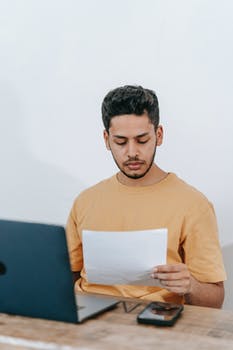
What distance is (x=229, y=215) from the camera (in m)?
1.95

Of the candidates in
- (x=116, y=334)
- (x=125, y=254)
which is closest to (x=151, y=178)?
(x=125, y=254)

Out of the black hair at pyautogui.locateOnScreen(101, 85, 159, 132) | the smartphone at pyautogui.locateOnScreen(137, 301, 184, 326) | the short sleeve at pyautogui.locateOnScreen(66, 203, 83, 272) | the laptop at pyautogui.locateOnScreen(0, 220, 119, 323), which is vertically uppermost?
the black hair at pyautogui.locateOnScreen(101, 85, 159, 132)

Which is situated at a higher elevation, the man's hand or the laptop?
the laptop

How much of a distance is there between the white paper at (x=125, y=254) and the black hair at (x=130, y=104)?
0.40m

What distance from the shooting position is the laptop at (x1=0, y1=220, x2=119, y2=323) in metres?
1.08

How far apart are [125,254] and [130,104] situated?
1.55 feet

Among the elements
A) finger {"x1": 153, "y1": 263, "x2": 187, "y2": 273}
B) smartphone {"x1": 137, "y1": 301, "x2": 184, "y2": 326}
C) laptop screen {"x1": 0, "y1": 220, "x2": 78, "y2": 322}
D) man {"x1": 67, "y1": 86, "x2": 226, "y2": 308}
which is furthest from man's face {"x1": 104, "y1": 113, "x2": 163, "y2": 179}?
laptop screen {"x1": 0, "y1": 220, "x2": 78, "y2": 322}

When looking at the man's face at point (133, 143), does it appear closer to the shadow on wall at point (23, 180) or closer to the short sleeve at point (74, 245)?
the short sleeve at point (74, 245)

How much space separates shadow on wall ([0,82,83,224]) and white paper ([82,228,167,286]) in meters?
0.76

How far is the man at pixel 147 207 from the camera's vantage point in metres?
1.60

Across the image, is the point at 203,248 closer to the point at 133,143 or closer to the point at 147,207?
the point at 147,207

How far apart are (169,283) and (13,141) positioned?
116 centimetres

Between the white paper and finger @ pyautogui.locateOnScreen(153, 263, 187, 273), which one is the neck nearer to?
the white paper

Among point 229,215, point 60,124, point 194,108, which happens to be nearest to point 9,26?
point 60,124
